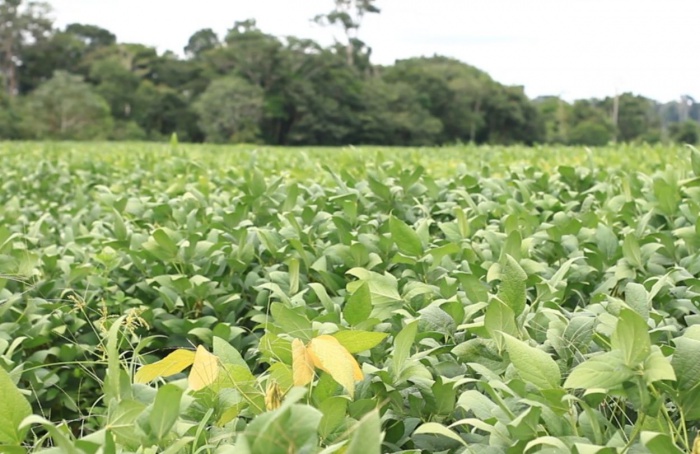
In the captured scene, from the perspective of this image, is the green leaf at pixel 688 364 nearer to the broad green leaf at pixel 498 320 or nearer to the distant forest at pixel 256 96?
the broad green leaf at pixel 498 320

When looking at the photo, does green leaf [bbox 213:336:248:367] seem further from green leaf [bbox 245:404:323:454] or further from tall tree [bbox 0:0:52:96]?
tall tree [bbox 0:0:52:96]

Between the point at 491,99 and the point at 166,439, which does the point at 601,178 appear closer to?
the point at 166,439

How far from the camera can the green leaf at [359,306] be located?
46.7 inches

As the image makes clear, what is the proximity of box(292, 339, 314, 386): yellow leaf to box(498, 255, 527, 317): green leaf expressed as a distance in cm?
39

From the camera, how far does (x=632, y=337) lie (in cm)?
81

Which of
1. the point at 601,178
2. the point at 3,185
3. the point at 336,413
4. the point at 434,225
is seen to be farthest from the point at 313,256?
the point at 3,185

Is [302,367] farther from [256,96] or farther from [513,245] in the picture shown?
[256,96]

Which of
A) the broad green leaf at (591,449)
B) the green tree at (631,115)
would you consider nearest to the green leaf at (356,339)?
the broad green leaf at (591,449)

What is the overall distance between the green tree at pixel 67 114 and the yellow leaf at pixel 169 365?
129 ft

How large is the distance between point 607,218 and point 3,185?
3630 mm

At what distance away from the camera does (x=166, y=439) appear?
2.89 ft

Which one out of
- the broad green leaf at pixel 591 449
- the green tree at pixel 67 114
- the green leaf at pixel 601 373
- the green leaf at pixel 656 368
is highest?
the green tree at pixel 67 114

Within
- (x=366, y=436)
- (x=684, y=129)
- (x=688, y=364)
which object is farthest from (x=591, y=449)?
(x=684, y=129)

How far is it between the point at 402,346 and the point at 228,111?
42.9 meters
